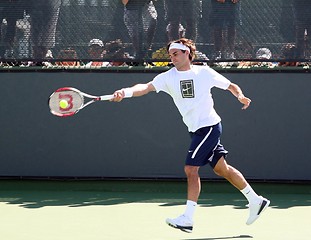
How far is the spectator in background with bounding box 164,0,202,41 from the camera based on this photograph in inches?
352

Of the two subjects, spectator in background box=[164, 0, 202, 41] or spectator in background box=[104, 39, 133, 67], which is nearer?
spectator in background box=[164, 0, 202, 41]

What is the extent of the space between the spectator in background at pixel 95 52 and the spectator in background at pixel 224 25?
50.3 inches

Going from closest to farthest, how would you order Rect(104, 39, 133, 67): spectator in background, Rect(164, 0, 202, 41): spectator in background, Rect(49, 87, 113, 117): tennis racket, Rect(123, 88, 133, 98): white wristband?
1. Rect(123, 88, 133, 98): white wristband
2. Rect(49, 87, 113, 117): tennis racket
3. Rect(164, 0, 202, 41): spectator in background
4. Rect(104, 39, 133, 67): spectator in background

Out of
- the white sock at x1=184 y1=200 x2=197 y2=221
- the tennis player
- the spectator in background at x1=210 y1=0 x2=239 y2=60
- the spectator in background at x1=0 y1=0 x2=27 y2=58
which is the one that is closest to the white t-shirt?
the tennis player

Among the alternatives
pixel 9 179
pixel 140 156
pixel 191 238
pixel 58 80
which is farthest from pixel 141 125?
pixel 191 238

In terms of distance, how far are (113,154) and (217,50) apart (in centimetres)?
166

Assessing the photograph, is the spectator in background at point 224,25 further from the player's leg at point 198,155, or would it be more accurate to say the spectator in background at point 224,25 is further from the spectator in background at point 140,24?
the player's leg at point 198,155

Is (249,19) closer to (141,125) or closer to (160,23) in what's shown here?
(160,23)

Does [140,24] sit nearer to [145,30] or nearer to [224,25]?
[145,30]

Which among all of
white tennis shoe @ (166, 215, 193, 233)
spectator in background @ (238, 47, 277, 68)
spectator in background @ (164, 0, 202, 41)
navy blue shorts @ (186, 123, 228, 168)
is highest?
spectator in background @ (164, 0, 202, 41)

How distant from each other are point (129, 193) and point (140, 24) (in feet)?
6.24

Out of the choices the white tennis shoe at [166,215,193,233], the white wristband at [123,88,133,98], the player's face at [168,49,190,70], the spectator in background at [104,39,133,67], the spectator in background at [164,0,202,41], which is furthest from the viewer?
the spectator in background at [104,39,133,67]

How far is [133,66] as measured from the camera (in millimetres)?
9016

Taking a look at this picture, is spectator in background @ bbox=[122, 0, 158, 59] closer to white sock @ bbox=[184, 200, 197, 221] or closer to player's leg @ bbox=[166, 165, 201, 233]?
player's leg @ bbox=[166, 165, 201, 233]
